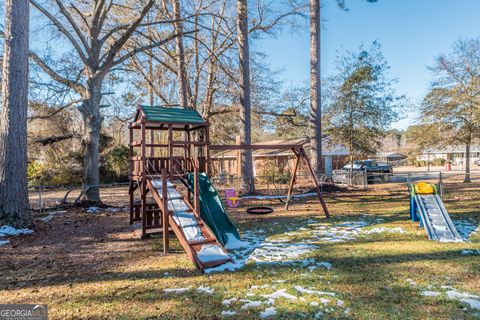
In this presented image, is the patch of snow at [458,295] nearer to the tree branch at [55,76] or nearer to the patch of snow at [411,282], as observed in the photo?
the patch of snow at [411,282]

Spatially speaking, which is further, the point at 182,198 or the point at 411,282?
the point at 182,198

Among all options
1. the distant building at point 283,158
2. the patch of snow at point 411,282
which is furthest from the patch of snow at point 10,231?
the distant building at point 283,158

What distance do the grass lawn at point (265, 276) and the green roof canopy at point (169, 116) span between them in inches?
96.3

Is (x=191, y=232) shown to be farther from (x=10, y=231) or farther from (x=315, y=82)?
(x=315, y=82)

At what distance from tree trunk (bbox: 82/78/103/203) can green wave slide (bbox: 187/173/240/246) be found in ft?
17.9

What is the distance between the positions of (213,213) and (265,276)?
223 centimetres

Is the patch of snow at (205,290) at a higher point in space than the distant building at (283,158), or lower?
lower

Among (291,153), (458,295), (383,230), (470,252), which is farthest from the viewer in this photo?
(291,153)

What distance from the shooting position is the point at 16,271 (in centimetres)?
423

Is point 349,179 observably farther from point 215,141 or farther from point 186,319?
point 186,319

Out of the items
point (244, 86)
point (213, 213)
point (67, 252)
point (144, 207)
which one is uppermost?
point (244, 86)

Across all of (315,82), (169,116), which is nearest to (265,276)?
(169,116)

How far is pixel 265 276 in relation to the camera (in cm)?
385

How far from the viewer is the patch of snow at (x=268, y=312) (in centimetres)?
283
